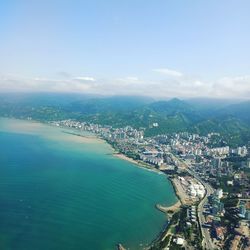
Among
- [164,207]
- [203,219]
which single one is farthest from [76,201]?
[203,219]

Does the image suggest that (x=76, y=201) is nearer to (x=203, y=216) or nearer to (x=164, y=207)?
(x=164, y=207)

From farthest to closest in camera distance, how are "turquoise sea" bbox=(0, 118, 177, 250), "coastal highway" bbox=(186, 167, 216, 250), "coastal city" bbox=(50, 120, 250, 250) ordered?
"coastal city" bbox=(50, 120, 250, 250) < "coastal highway" bbox=(186, 167, 216, 250) < "turquoise sea" bbox=(0, 118, 177, 250)

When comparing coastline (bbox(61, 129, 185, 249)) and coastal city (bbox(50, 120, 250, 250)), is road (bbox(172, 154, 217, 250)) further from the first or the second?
coastline (bbox(61, 129, 185, 249))

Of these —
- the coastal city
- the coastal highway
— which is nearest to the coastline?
the coastal city

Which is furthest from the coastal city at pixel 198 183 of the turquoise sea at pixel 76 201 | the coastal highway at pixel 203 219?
the turquoise sea at pixel 76 201

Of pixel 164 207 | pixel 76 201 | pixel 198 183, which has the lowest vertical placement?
pixel 198 183

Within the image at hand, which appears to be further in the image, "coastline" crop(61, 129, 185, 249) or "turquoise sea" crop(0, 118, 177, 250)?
"coastline" crop(61, 129, 185, 249)

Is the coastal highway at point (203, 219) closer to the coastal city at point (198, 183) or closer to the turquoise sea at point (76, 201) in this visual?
the coastal city at point (198, 183)
